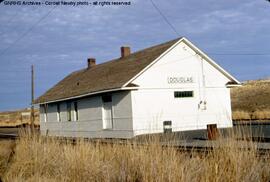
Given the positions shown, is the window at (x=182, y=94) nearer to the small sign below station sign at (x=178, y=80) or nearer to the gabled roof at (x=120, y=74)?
the small sign below station sign at (x=178, y=80)

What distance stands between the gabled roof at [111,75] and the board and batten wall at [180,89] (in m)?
0.81

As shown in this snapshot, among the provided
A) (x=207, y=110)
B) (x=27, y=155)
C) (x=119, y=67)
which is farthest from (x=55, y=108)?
(x=27, y=155)

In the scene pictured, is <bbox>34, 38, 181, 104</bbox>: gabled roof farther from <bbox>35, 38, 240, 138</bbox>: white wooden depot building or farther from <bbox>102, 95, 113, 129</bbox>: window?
<bbox>102, 95, 113, 129</bbox>: window

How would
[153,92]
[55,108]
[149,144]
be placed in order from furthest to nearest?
[55,108] < [153,92] < [149,144]

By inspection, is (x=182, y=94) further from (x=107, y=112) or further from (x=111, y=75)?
(x=111, y=75)

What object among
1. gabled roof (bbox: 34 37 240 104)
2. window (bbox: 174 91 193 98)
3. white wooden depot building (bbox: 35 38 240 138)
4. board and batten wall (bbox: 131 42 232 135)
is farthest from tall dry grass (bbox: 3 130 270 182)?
window (bbox: 174 91 193 98)

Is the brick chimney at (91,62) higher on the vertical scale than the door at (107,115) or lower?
higher

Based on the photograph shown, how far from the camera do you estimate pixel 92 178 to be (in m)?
7.99

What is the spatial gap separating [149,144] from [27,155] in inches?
187

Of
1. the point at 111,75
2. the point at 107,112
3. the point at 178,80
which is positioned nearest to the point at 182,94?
the point at 178,80

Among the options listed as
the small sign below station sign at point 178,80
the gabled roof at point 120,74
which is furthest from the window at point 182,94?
the gabled roof at point 120,74

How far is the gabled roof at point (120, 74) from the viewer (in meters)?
25.5

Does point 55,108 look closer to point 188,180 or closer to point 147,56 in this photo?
point 147,56

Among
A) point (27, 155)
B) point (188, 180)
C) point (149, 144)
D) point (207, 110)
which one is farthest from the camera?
point (207, 110)
